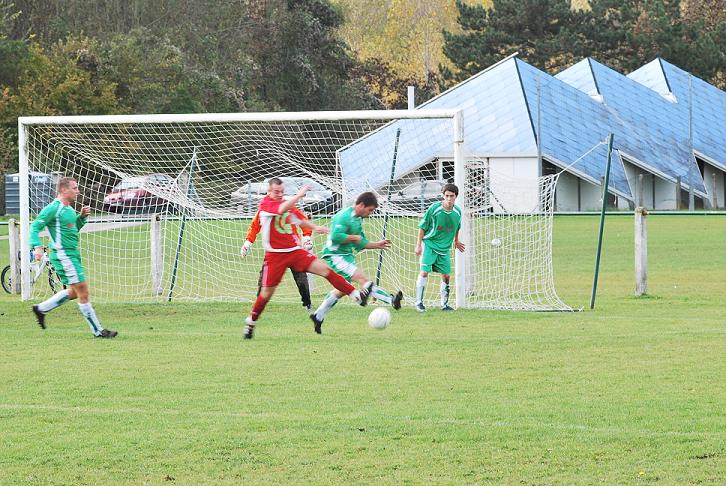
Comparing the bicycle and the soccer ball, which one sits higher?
the bicycle

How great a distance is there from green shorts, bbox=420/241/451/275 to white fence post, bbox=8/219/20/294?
7.05m

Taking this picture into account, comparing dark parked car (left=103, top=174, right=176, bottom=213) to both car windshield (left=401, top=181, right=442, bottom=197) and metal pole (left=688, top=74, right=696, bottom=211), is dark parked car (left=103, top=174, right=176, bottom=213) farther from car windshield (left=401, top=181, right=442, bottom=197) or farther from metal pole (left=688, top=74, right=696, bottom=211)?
metal pole (left=688, top=74, right=696, bottom=211)

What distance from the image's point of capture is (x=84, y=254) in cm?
2747

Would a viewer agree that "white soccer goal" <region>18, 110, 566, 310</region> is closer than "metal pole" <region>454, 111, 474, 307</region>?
No

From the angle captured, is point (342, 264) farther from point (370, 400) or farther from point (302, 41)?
point (302, 41)

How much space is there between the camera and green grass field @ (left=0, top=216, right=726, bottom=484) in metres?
7.67

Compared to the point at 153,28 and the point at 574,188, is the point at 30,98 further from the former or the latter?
the point at 574,188

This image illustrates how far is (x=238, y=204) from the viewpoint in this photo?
1126 inches

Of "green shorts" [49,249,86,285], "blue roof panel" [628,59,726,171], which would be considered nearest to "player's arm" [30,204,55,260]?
"green shorts" [49,249,86,285]

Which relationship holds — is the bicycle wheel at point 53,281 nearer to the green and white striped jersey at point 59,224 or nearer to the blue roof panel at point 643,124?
the green and white striped jersey at point 59,224

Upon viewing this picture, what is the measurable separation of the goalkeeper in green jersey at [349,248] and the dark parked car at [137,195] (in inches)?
254

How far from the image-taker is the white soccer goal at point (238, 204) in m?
18.2

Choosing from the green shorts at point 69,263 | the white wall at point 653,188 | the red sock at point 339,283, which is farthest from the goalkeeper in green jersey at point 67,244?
the white wall at point 653,188

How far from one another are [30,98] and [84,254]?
2614 cm
